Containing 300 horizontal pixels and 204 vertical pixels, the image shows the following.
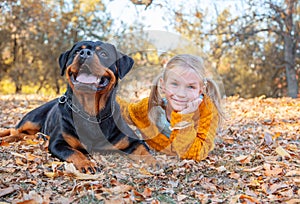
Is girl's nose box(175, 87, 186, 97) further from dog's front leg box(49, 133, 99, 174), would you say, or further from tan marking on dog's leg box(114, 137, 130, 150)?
dog's front leg box(49, 133, 99, 174)

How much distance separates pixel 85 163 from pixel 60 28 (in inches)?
511

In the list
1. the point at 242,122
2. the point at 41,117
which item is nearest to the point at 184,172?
the point at 41,117

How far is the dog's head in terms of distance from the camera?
3268mm

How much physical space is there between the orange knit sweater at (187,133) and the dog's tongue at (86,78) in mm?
617

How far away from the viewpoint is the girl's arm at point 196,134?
3373mm

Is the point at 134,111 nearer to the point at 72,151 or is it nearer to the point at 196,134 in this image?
the point at 196,134

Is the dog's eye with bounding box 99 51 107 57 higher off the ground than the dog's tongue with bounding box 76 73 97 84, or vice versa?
the dog's eye with bounding box 99 51 107 57

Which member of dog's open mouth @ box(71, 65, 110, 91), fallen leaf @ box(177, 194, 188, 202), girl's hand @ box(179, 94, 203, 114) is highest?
dog's open mouth @ box(71, 65, 110, 91)

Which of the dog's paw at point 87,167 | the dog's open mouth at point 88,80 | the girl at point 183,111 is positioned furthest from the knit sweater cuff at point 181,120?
the dog's paw at point 87,167

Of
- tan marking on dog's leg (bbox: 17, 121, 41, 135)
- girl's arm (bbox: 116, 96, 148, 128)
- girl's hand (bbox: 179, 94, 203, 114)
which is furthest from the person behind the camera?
tan marking on dog's leg (bbox: 17, 121, 41, 135)

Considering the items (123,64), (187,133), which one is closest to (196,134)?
(187,133)

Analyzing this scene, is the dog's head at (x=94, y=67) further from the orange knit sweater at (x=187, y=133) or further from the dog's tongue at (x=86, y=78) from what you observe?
the orange knit sweater at (x=187, y=133)

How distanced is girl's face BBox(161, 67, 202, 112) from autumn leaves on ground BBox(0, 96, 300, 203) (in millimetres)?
581

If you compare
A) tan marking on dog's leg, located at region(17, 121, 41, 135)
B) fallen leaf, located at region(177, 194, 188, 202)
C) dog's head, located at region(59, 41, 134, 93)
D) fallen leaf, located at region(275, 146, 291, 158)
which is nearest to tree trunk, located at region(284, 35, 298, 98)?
fallen leaf, located at region(275, 146, 291, 158)
